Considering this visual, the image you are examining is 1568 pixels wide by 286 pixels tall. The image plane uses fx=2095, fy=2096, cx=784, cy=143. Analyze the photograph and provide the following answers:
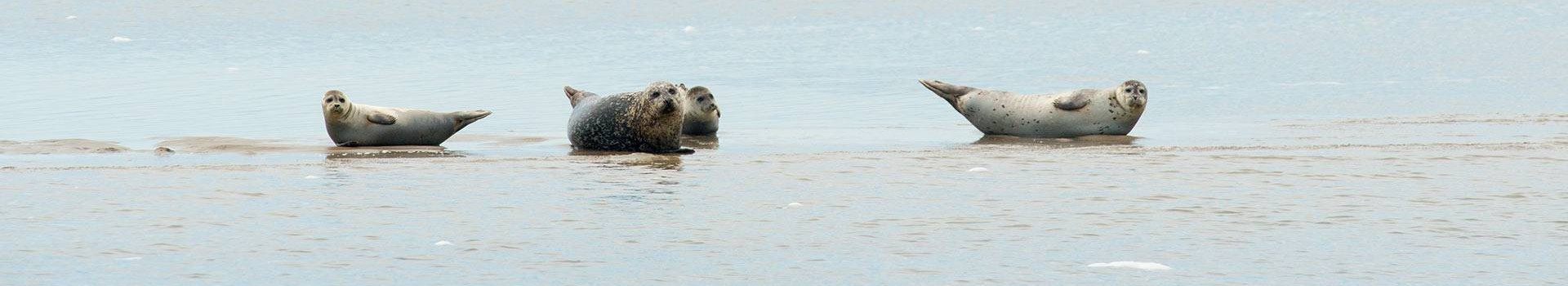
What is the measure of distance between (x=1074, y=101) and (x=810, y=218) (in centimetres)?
473

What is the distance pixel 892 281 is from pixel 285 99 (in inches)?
415

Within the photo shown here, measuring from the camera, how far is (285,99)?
14.7 meters

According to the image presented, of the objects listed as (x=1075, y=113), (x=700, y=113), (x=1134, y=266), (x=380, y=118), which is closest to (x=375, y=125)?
(x=380, y=118)

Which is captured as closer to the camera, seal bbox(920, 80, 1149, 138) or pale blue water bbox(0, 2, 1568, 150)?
seal bbox(920, 80, 1149, 138)

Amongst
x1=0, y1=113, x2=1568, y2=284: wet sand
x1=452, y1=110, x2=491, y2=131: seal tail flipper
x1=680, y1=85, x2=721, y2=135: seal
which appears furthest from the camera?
x1=680, y1=85, x2=721, y2=135: seal

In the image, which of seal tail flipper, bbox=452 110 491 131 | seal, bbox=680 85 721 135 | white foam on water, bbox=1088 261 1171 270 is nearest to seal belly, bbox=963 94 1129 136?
seal, bbox=680 85 721 135

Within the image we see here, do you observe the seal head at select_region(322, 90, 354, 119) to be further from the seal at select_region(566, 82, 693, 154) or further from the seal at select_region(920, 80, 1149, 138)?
the seal at select_region(920, 80, 1149, 138)

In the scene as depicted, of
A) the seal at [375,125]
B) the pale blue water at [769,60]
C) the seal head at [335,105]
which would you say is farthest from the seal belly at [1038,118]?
the seal head at [335,105]

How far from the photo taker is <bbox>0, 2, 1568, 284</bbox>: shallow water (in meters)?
5.23

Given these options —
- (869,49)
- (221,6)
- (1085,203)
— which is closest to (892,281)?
(1085,203)

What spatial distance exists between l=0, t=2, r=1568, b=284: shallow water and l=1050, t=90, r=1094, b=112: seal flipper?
0.32 m

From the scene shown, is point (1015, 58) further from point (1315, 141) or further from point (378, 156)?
point (378, 156)

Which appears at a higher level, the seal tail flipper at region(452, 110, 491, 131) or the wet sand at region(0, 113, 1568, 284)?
the seal tail flipper at region(452, 110, 491, 131)

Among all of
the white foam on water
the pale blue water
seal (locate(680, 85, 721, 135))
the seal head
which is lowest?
the white foam on water
